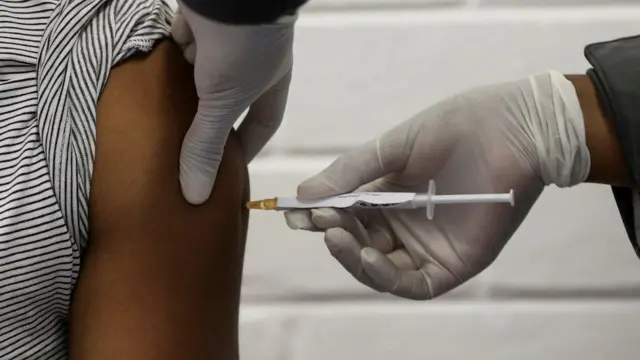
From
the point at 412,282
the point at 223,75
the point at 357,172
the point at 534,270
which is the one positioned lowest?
the point at 534,270

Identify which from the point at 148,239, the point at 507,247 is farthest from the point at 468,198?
the point at 507,247

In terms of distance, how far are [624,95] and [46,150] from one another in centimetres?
60

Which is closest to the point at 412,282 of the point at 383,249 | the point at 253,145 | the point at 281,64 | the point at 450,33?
the point at 383,249

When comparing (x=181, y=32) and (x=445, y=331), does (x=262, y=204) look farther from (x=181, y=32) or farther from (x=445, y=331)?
(x=445, y=331)

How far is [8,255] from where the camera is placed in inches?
23.1

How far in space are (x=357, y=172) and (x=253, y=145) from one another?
0.12 m

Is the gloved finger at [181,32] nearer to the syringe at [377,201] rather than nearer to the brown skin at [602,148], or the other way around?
the syringe at [377,201]

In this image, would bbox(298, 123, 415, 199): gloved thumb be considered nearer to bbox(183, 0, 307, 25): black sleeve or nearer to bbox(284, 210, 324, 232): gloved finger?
bbox(284, 210, 324, 232): gloved finger

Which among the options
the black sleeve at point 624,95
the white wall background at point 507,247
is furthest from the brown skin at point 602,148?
the white wall background at point 507,247

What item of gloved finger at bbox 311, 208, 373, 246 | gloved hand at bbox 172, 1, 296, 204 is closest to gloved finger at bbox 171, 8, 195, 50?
gloved hand at bbox 172, 1, 296, 204

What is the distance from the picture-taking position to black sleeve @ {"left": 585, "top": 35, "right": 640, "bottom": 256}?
32.8 inches

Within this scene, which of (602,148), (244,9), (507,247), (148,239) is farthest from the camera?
(507,247)

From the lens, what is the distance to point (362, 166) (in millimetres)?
866

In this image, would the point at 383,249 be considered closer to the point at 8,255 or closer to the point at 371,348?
the point at 371,348
